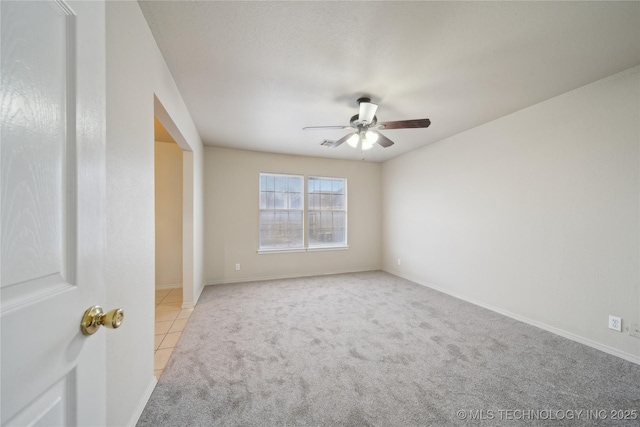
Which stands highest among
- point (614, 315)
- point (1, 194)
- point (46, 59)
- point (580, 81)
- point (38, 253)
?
point (580, 81)

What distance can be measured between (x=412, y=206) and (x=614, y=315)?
9.23 ft

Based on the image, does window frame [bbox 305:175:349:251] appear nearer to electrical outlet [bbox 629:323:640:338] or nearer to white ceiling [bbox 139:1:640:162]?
white ceiling [bbox 139:1:640:162]

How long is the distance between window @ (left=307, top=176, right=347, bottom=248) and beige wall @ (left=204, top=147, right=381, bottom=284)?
14 cm

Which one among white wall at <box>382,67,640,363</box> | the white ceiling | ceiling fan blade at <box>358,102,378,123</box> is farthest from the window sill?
ceiling fan blade at <box>358,102,378,123</box>

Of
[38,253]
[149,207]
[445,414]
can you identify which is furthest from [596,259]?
[149,207]

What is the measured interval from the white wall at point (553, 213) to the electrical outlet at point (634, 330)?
1.7 inches

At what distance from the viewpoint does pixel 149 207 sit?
1.70m

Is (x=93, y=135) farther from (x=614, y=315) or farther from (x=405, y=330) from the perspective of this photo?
(x=614, y=315)

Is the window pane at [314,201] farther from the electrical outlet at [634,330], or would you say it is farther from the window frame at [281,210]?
the electrical outlet at [634,330]

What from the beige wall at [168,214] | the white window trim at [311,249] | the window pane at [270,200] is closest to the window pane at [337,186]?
the white window trim at [311,249]

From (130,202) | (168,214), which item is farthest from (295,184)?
(130,202)

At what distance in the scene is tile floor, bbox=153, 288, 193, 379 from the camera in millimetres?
2165

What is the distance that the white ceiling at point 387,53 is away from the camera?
→ 1.54 meters

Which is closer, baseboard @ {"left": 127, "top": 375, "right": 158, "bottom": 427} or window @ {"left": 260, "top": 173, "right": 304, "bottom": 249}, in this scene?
baseboard @ {"left": 127, "top": 375, "right": 158, "bottom": 427}
